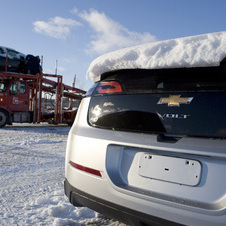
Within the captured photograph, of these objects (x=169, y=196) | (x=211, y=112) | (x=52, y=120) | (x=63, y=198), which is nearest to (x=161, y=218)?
(x=169, y=196)

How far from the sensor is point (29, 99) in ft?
38.9

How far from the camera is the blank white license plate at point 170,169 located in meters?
1.30

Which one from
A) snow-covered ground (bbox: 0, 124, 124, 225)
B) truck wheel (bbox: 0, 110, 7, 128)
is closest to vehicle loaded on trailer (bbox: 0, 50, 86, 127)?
truck wheel (bbox: 0, 110, 7, 128)

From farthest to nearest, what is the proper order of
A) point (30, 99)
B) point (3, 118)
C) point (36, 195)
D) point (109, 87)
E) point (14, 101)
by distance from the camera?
point (30, 99) < point (14, 101) < point (3, 118) < point (36, 195) < point (109, 87)

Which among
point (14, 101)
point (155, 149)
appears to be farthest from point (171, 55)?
point (14, 101)

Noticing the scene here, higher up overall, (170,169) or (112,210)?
(170,169)

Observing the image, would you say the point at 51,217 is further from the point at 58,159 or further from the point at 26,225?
the point at 58,159

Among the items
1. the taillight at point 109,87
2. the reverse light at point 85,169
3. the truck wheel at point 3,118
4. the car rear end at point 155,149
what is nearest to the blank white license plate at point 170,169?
the car rear end at point 155,149

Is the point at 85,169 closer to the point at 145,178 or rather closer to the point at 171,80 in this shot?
the point at 145,178

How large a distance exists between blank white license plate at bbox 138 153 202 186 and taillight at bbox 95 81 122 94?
1.91 feet

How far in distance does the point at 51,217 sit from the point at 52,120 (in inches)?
437

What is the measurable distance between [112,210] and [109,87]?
0.90 metres

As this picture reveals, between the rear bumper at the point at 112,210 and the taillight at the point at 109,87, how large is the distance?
79cm

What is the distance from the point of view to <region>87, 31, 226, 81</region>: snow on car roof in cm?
145
